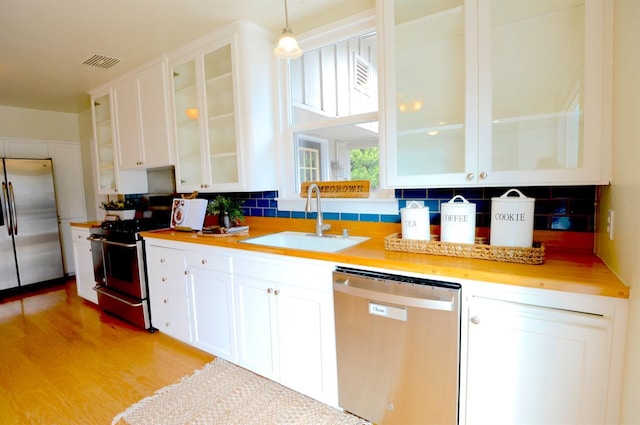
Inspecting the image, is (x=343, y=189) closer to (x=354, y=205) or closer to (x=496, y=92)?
(x=354, y=205)

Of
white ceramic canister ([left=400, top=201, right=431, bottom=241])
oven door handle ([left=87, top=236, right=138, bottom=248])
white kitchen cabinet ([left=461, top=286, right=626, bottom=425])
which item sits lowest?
white kitchen cabinet ([left=461, top=286, right=626, bottom=425])

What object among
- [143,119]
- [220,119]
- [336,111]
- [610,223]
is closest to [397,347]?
[610,223]

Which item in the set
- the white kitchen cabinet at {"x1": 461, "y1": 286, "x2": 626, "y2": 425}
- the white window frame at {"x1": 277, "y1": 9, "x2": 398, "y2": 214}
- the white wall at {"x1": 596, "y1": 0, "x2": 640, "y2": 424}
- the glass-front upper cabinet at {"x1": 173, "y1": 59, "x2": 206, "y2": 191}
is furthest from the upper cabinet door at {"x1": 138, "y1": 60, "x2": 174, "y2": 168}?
the white wall at {"x1": 596, "y1": 0, "x2": 640, "y2": 424}

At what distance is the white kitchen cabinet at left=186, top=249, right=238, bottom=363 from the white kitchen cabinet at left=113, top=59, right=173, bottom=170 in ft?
3.96

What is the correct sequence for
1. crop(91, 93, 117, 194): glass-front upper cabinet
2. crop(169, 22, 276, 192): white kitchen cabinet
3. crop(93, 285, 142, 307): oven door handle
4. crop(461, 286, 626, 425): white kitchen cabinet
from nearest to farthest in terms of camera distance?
crop(461, 286, 626, 425): white kitchen cabinet < crop(169, 22, 276, 192): white kitchen cabinet < crop(93, 285, 142, 307): oven door handle < crop(91, 93, 117, 194): glass-front upper cabinet

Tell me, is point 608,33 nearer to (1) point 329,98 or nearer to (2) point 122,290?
(1) point 329,98

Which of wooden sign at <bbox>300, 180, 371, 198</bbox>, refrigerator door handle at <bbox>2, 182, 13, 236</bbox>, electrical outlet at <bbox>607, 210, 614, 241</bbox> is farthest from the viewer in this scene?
refrigerator door handle at <bbox>2, 182, 13, 236</bbox>

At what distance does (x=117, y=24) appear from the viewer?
218 cm

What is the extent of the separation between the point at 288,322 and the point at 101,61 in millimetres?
2842

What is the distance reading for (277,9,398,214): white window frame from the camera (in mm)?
2064

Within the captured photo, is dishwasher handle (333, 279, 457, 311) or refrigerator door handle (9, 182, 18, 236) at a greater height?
refrigerator door handle (9, 182, 18, 236)

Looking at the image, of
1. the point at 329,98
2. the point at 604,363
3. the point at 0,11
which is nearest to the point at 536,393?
the point at 604,363

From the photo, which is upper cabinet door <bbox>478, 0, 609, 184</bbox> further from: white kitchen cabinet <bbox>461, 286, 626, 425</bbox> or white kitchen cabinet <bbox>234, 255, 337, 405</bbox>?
white kitchen cabinet <bbox>234, 255, 337, 405</bbox>

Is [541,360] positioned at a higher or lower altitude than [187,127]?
lower
